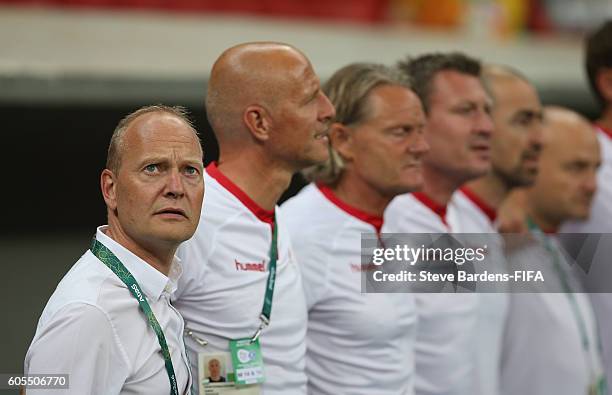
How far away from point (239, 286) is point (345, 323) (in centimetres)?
45

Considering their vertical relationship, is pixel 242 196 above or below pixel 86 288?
above

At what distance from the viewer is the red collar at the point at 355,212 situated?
3.02 m

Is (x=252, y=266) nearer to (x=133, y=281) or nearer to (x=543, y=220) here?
(x=133, y=281)

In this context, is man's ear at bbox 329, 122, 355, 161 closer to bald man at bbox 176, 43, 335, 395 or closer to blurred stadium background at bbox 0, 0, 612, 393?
bald man at bbox 176, 43, 335, 395

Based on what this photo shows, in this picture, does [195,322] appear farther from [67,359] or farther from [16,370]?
[16,370]

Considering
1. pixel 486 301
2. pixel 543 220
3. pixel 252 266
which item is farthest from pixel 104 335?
pixel 543 220

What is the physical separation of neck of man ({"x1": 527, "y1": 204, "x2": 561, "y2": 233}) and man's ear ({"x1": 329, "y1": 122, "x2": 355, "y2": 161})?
1.24m

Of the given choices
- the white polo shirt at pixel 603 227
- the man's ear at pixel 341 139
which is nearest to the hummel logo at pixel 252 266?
the man's ear at pixel 341 139

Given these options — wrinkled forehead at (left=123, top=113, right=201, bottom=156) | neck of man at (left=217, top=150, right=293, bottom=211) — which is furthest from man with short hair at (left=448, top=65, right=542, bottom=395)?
wrinkled forehead at (left=123, top=113, right=201, bottom=156)

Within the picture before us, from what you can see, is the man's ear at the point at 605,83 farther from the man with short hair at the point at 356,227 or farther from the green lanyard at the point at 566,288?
the man with short hair at the point at 356,227

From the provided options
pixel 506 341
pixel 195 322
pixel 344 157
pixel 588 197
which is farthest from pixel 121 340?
pixel 588 197

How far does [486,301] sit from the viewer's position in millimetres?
3453

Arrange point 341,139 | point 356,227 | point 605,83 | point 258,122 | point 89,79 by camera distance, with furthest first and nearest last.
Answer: point 89,79 → point 605,83 → point 341,139 → point 356,227 → point 258,122

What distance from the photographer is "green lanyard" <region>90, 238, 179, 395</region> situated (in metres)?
2.08
